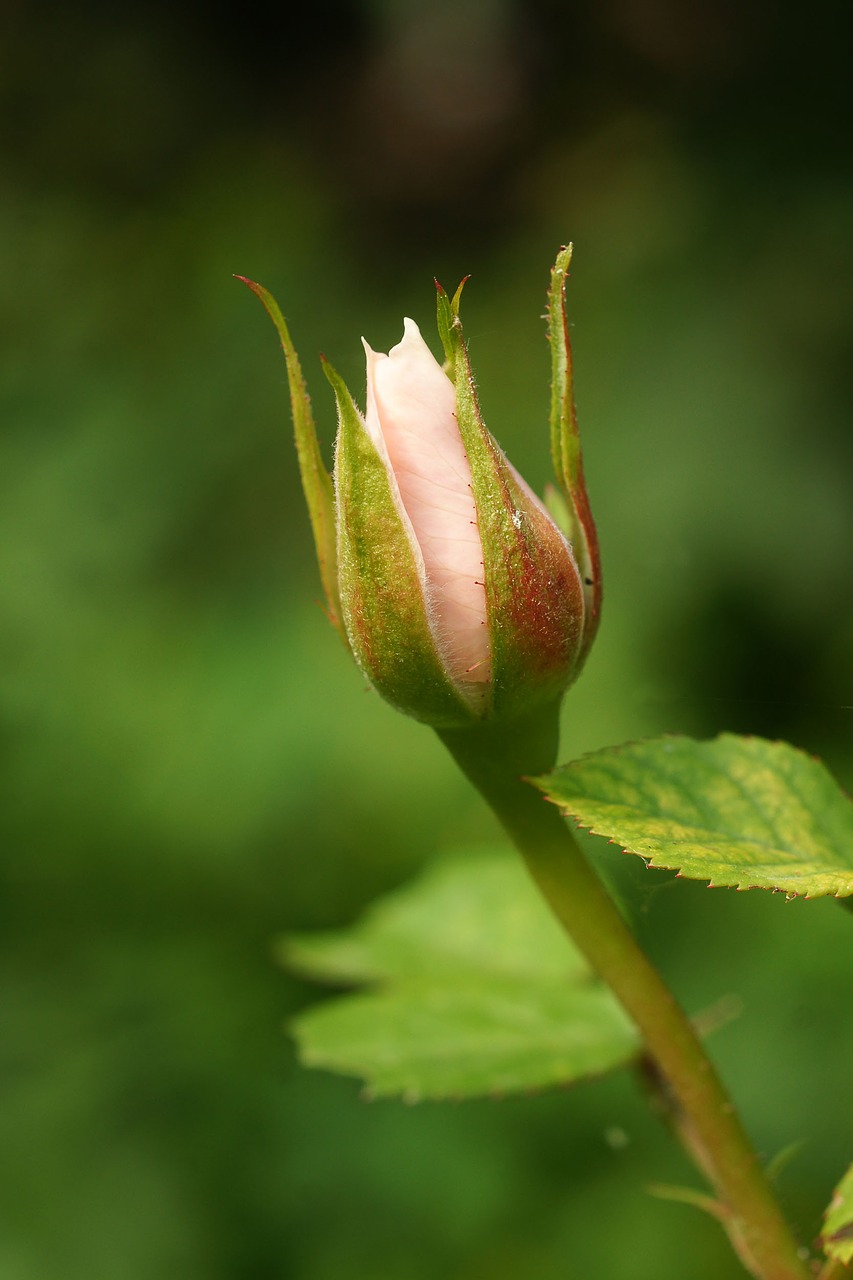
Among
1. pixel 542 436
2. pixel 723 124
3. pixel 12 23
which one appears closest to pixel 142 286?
pixel 12 23

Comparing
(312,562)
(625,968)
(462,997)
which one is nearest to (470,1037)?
(462,997)

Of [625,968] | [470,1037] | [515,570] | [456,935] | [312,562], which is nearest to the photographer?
[515,570]

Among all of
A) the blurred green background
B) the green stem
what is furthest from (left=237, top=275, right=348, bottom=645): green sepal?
the blurred green background

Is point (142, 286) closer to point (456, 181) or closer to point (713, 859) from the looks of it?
point (456, 181)

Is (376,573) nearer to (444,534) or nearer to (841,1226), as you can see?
(444,534)

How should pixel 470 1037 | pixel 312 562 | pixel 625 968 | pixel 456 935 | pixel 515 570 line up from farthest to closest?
pixel 312 562
pixel 456 935
pixel 470 1037
pixel 625 968
pixel 515 570

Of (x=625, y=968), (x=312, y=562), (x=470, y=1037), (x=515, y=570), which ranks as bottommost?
(x=470, y=1037)


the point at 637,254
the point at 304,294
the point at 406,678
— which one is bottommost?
the point at 406,678

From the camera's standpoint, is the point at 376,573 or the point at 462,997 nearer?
the point at 376,573
